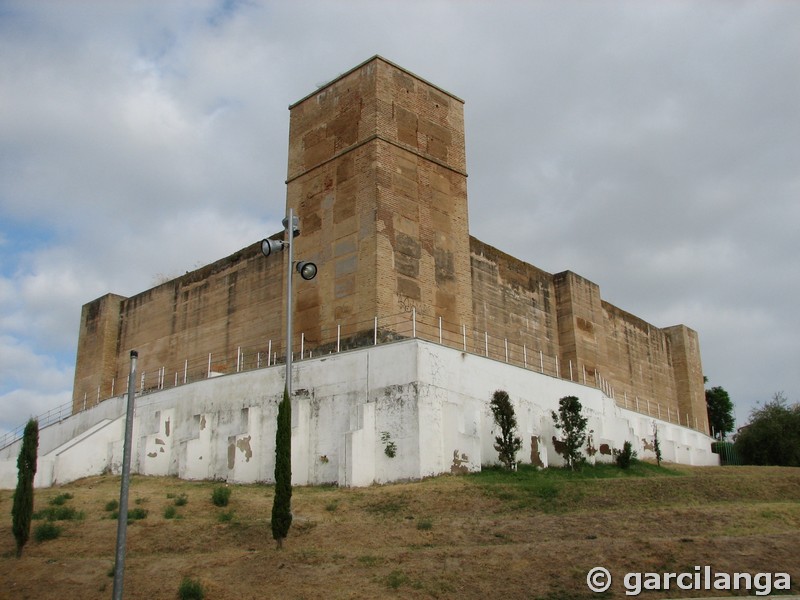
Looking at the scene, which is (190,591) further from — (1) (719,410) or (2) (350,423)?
(1) (719,410)

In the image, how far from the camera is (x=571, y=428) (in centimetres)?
2288

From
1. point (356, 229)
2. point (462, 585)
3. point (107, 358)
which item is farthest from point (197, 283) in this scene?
point (462, 585)

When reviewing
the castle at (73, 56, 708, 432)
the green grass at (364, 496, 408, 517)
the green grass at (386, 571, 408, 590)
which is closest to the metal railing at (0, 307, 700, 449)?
the castle at (73, 56, 708, 432)

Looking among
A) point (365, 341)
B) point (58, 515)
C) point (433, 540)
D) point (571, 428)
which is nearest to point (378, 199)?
point (365, 341)

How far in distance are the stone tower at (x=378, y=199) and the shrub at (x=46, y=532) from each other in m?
9.66

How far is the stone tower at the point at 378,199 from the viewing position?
24.6 metres

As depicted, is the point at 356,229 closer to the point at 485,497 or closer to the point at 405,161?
the point at 405,161

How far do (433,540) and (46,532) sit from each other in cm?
726

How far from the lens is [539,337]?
33.6 m

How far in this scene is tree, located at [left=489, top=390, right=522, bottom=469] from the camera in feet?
69.7

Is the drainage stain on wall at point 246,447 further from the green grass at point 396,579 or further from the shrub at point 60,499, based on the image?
the green grass at point 396,579

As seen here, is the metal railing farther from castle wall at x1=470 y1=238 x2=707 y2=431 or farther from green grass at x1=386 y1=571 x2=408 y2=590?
green grass at x1=386 y1=571 x2=408 y2=590

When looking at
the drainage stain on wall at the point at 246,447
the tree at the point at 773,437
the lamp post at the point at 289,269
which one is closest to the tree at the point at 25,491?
the lamp post at the point at 289,269

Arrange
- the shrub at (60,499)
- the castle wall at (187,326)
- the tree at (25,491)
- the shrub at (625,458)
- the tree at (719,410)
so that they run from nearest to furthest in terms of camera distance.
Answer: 1. the tree at (25,491)
2. the shrub at (60,499)
3. the shrub at (625,458)
4. the castle wall at (187,326)
5. the tree at (719,410)
